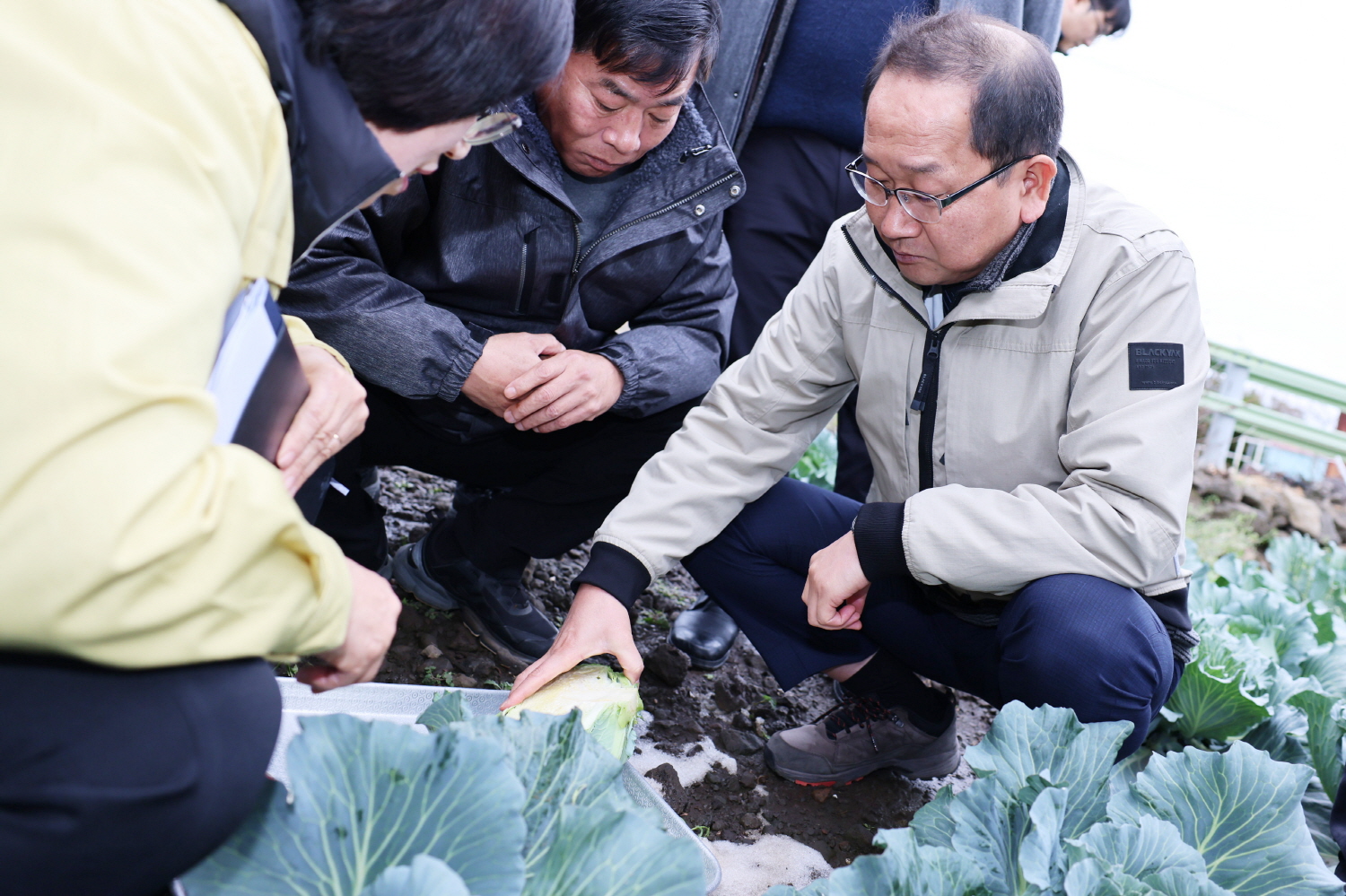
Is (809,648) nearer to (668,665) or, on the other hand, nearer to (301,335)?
(668,665)

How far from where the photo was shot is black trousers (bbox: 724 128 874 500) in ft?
9.12

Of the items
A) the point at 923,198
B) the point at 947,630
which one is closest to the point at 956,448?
the point at 947,630

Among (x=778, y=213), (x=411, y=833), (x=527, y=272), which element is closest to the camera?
(x=411, y=833)

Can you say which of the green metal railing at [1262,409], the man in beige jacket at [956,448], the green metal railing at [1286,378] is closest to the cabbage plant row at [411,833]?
the man in beige jacket at [956,448]

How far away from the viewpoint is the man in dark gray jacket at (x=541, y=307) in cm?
205

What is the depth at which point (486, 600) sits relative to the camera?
8.12ft

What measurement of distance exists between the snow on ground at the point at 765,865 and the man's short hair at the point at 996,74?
1359 mm

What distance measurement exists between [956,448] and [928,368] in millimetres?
169

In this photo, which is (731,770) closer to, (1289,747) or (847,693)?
(847,693)

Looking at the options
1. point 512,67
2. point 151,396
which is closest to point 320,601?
point 151,396

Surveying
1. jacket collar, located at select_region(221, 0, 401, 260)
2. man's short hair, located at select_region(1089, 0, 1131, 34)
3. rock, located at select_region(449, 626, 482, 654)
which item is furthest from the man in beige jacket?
man's short hair, located at select_region(1089, 0, 1131, 34)

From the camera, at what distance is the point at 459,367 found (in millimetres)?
2139

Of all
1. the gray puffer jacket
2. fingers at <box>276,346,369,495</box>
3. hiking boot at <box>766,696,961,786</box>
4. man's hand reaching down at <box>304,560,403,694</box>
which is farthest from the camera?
hiking boot at <box>766,696,961,786</box>

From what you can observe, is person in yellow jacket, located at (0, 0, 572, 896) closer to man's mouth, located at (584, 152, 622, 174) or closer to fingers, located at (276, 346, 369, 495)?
fingers, located at (276, 346, 369, 495)
